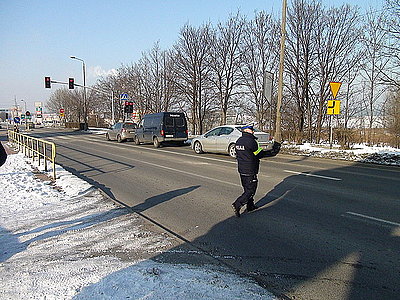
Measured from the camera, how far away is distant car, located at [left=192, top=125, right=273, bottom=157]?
14039mm

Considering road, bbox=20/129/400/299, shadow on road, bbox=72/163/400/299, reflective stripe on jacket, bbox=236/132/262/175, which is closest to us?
shadow on road, bbox=72/163/400/299

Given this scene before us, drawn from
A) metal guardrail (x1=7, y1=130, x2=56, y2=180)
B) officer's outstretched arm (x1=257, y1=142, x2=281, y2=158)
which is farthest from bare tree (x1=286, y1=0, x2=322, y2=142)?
metal guardrail (x1=7, y1=130, x2=56, y2=180)

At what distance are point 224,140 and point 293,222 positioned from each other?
32.3 ft

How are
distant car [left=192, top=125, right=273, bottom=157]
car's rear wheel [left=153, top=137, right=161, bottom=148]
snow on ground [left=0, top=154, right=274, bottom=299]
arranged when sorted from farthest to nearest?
car's rear wheel [left=153, top=137, right=161, bottom=148]
distant car [left=192, top=125, right=273, bottom=157]
snow on ground [left=0, top=154, right=274, bottom=299]

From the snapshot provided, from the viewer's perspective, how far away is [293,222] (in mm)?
5176

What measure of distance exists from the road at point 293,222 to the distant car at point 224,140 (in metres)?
3.84

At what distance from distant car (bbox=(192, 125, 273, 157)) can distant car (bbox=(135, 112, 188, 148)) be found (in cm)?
410

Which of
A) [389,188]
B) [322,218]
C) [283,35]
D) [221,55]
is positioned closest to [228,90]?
[221,55]

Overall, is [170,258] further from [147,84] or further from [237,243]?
[147,84]

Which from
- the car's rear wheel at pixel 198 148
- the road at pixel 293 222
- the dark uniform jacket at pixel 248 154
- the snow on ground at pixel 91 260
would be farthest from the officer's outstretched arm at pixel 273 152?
the snow on ground at pixel 91 260

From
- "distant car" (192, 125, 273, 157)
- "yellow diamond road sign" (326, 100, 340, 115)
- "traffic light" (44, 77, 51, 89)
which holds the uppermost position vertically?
"traffic light" (44, 77, 51, 89)

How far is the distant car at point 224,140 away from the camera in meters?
14.0

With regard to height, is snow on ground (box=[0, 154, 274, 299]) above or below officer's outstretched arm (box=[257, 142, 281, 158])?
below

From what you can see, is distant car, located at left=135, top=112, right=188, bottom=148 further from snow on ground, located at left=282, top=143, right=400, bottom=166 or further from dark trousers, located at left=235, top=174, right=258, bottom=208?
dark trousers, located at left=235, top=174, right=258, bottom=208
